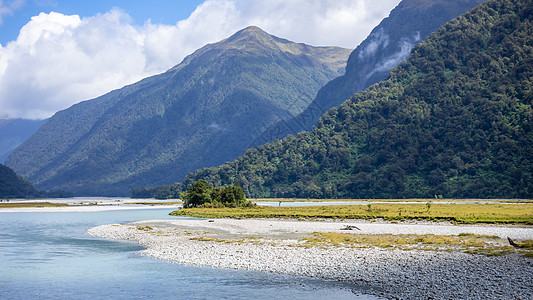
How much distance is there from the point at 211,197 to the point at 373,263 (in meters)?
101

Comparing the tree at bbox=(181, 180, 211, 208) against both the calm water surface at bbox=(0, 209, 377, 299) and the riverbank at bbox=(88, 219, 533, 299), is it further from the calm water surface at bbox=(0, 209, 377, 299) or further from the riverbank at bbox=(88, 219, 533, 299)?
the calm water surface at bbox=(0, 209, 377, 299)

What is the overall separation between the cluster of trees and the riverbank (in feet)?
232

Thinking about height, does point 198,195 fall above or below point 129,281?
above

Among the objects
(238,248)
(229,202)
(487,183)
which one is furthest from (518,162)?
(238,248)

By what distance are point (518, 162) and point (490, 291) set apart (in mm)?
183568

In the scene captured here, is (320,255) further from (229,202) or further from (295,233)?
(229,202)

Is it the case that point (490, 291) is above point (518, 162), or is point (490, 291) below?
below

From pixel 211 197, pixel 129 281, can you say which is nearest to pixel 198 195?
pixel 211 197

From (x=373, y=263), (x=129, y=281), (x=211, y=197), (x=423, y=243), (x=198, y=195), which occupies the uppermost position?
(x=198, y=195)

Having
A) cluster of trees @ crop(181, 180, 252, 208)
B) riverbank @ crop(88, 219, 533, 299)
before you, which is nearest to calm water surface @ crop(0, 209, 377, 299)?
riverbank @ crop(88, 219, 533, 299)

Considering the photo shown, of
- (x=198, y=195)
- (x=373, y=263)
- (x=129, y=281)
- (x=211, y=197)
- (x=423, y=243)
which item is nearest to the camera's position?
(x=129, y=281)

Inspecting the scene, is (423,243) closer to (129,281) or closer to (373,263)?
→ (373,263)

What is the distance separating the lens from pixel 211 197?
136500mm

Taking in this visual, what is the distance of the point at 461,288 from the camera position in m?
29.1
